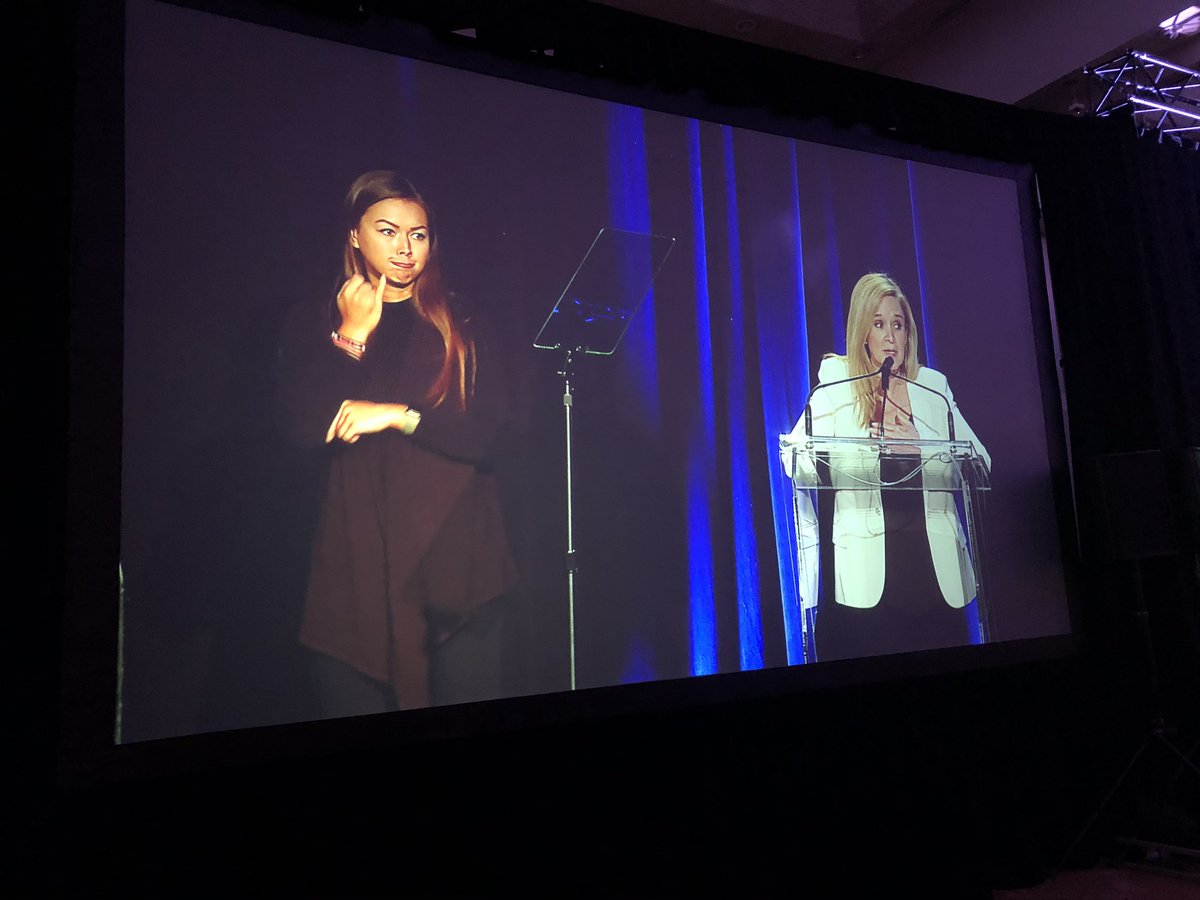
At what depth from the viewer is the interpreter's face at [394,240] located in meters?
2.47

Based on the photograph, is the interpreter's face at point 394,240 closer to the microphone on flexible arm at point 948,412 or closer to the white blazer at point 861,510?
the white blazer at point 861,510

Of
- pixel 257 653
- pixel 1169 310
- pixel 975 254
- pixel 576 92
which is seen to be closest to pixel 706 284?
pixel 576 92

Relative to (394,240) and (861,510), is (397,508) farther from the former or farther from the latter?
(861,510)

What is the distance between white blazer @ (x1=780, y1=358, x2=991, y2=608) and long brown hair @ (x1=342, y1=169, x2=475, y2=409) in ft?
3.60

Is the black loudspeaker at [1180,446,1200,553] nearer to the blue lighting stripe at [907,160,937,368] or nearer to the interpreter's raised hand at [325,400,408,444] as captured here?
the blue lighting stripe at [907,160,937,368]

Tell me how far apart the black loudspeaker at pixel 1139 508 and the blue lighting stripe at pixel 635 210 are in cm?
163

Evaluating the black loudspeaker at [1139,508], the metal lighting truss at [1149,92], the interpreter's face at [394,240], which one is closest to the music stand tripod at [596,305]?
the interpreter's face at [394,240]

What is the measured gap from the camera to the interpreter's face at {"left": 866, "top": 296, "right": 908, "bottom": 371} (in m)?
3.21

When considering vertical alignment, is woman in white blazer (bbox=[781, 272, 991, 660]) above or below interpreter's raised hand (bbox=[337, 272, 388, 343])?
below

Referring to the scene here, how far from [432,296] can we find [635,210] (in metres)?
0.75

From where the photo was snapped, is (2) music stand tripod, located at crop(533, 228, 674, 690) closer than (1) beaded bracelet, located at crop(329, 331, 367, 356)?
No

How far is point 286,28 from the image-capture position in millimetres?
2465

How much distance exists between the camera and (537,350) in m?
2.64

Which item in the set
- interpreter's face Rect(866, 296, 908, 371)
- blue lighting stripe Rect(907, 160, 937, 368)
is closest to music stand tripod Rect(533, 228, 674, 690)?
interpreter's face Rect(866, 296, 908, 371)
